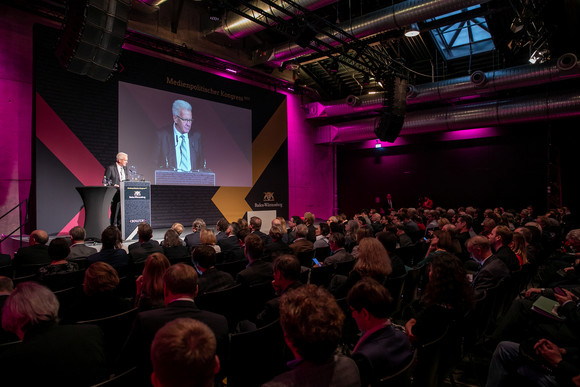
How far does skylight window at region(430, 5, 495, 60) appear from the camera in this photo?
11.1 m

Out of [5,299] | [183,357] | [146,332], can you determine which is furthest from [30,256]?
[183,357]

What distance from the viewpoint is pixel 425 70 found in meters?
12.6

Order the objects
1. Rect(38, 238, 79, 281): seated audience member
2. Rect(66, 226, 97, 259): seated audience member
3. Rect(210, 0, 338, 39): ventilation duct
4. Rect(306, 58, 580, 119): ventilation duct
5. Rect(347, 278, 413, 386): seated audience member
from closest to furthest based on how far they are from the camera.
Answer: Rect(347, 278, 413, 386): seated audience member → Rect(38, 238, 79, 281): seated audience member → Rect(66, 226, 97, 259): seated audience member → Rect(210, 0, 338, 39): ventilation duct → Rect(306, 58, 580, 119): ventilation duct

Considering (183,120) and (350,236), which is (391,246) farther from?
(183,120)

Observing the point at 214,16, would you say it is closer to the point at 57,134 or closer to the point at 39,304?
the point at 57,134

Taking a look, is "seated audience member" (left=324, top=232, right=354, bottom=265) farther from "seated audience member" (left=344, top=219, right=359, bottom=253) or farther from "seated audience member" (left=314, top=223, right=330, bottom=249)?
"seated audience member" (left=344, top=219, right=359, bottom=253)

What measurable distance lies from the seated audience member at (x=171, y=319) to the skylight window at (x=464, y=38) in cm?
1178

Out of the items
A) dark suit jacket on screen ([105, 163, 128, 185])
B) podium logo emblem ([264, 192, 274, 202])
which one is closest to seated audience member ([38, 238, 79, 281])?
dark suit jacket on screen ([105, 163, 128, 185])

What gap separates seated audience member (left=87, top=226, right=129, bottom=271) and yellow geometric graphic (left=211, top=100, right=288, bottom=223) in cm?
648

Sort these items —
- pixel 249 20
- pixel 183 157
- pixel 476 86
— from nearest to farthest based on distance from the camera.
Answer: pixel 249 20 → pixel 183 157 → pixel 476 86

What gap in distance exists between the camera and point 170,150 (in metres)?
9.50

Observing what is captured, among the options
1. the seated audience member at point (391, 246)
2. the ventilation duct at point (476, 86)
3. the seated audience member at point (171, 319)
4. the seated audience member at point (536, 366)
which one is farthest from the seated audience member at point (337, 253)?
the ventilation duct at point (476, 86)

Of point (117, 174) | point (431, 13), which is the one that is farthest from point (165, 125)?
point (431, 13)

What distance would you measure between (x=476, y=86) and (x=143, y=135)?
9.16m
